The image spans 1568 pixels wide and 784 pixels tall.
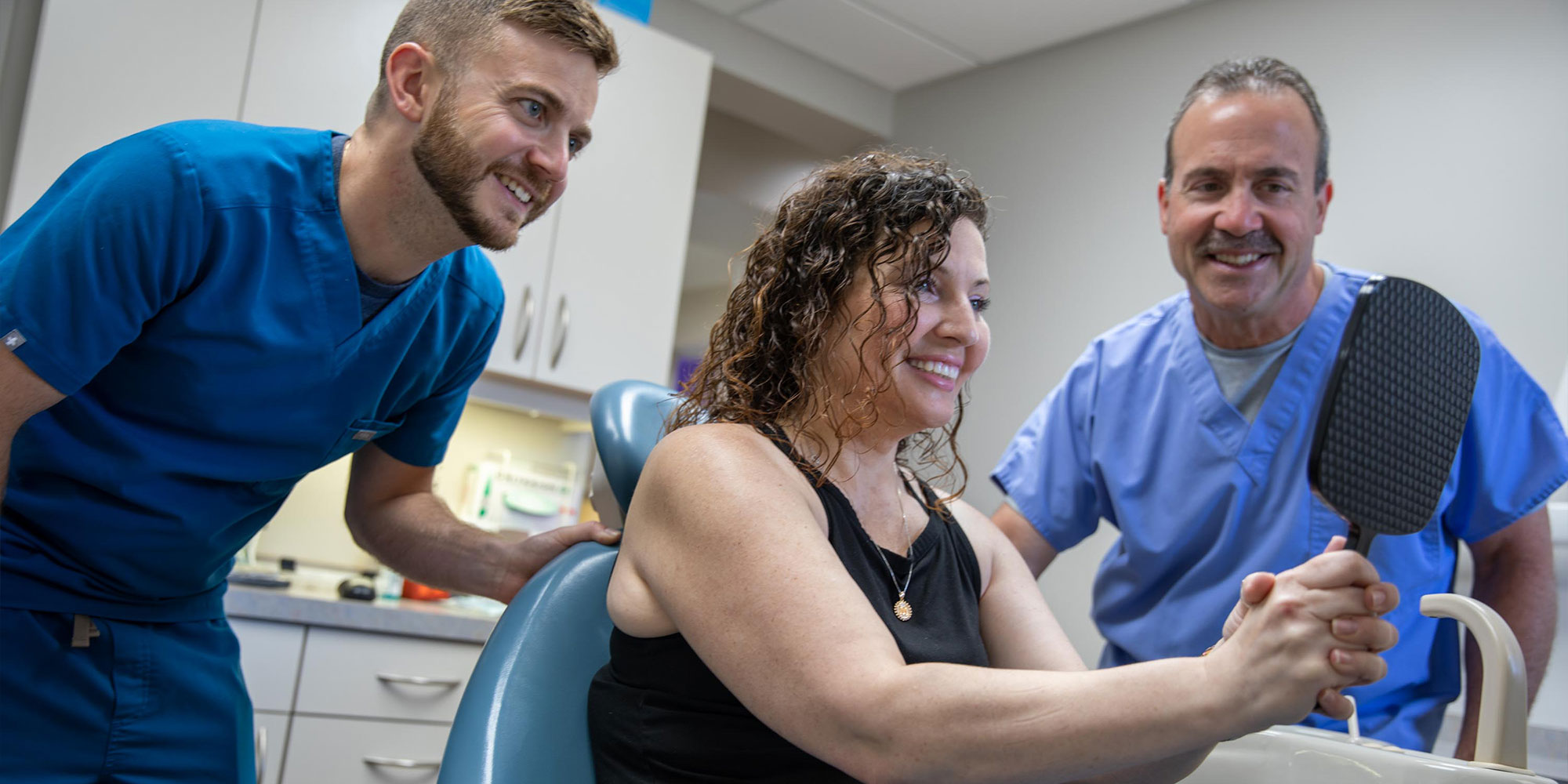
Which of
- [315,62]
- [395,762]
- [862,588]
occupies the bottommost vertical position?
[395,762]

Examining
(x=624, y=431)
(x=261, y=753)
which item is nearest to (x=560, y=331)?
(x=261, y=753)

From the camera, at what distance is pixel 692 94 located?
2941mm

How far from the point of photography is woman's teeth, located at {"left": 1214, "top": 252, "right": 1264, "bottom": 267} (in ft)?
4.66

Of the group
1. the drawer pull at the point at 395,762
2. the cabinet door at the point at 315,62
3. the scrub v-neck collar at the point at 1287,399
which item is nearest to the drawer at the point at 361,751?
the drawer pull at the point at 395,762

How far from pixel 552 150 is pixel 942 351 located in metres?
0.55

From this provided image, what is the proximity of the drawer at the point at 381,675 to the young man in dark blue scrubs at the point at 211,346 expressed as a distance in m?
0.79

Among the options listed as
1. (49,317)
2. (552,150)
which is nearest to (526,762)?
(49,317)

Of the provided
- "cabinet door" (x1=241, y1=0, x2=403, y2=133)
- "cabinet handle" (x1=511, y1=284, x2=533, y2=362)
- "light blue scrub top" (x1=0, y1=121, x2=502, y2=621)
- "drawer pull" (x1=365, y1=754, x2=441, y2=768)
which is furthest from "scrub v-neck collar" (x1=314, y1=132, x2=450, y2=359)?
"cabinet handle" (x1=511, y1=284, x2=533, y2=362)

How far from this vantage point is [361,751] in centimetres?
208

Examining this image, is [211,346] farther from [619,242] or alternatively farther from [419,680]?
[619,242]

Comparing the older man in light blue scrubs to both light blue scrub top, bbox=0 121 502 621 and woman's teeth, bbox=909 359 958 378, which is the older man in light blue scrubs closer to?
woman's teeth, bbox=909 359 958 378

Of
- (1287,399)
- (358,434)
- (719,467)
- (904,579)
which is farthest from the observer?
(1287,399)

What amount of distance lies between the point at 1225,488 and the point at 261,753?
5.23ft

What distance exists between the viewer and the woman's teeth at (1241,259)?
55.9 inches
